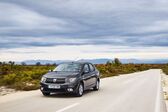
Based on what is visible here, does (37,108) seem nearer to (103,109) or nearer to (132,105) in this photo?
(103,109)

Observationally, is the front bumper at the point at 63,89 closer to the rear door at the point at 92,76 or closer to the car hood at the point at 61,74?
the car hood at the point at 61,74

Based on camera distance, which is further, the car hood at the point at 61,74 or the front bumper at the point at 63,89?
the car hood at the point at 61,74

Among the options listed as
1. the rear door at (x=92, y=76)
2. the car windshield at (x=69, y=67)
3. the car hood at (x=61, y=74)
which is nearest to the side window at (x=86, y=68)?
the car windshield at (x=69, y=67)

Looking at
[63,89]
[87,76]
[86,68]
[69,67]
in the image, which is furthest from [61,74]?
[86,68]

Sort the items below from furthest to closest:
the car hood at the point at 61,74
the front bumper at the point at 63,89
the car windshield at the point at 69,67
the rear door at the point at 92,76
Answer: the rear door at the point at 92,76, the car windshield at the point at 69,67, the car hood at the point at 61,74, the front bumper at the point at 63,89

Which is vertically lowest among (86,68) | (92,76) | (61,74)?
(92,76)

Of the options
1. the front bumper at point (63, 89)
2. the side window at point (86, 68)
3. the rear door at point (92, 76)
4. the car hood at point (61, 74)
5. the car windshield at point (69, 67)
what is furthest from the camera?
the rear door at point (92, 76)

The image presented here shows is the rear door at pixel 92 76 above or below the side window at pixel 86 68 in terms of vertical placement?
below

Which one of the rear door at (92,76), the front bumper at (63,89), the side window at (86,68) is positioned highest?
the side window at (86,68)

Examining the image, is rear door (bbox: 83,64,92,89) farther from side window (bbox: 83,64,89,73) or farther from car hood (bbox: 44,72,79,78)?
car hood (bbox: 44,72,79,78)

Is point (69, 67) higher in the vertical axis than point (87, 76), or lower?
higher

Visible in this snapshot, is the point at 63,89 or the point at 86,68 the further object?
the point at 86,68

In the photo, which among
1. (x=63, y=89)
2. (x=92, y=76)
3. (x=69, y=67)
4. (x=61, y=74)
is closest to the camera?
(x=63, y=89)

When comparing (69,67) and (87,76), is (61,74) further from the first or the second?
(87,76)
